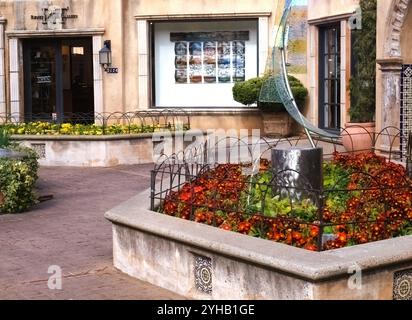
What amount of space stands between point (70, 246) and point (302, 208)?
3148mm

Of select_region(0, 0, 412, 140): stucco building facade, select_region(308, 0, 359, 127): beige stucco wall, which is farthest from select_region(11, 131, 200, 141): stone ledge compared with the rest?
select_region(308, 0, 359, 127): beige stucco wall

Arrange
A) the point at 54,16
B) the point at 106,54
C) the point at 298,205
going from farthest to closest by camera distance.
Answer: the point at 54,16
the point at 106,54
the point at 298,205

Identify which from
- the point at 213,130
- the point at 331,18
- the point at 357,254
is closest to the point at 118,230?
the point at 357,254

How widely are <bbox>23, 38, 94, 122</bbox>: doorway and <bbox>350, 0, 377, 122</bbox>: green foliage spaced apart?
8654 millimetres

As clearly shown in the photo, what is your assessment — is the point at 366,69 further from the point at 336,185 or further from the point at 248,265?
the point at 248,265

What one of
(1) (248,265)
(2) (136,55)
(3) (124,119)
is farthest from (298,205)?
(2) (136,55)

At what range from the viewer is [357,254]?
19.4ft

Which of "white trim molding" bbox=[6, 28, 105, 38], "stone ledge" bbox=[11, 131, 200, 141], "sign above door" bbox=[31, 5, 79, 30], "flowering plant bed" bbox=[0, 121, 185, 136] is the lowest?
"stone ledge" bbox=[11, 131, 200, 141]

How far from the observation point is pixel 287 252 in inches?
237

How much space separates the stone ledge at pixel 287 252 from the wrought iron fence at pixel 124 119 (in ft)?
35.1

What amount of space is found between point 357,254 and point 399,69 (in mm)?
7630

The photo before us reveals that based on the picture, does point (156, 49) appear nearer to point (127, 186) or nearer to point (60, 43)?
point (60, 43)

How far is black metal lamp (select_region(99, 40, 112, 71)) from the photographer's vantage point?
776 inches

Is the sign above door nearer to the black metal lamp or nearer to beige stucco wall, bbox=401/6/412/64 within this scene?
the black metal lamp
